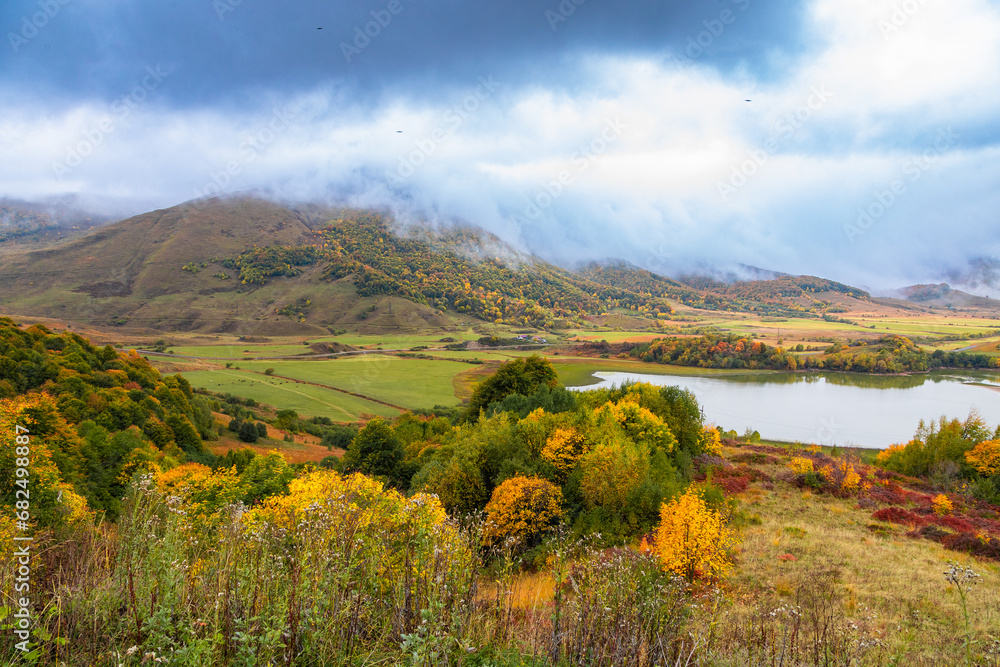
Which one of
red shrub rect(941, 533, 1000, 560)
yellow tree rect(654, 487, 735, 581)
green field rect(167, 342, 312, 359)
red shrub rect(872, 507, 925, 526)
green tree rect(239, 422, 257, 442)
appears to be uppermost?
green field rect(167, 342, 312, 359)

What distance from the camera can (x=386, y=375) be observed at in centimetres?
7744

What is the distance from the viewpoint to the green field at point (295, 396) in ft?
189

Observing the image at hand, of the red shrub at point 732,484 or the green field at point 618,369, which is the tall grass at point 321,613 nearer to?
the red shrub at point 732,484

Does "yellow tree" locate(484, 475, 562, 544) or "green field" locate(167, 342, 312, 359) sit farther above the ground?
"green field" locate(167, 342, 312, 359)

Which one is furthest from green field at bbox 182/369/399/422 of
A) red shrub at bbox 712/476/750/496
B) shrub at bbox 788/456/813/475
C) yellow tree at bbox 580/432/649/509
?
shrub at bbox 788/456/813/475

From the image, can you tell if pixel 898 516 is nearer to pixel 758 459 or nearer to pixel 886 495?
pixel 886 495

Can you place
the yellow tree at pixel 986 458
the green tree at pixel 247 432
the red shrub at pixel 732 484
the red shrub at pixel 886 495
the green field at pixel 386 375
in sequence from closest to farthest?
the red shrub at pixel 886 495 → the red shrub at pixel 732 484 → the yellow tree at pixel 986 458 → the green tree at pixel 247 432 → the green field at pixel 386 375

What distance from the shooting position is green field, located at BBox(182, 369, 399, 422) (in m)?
57.5

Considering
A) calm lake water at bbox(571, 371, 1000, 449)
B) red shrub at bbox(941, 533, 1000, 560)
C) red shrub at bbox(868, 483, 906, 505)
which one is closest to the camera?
red shrub at bbox(941, 533, 1000, 560)

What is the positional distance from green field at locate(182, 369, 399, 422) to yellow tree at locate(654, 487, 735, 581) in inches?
1831

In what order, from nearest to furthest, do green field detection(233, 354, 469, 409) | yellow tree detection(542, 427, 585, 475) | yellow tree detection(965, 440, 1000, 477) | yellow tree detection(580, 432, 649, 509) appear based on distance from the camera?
yellow tree detection(580, 432, 649, 509) < yellow tree detection(542, 427, 585, 475) < yellow tree detection(965, 440, 1000, 477) < green field detection(233, 354, 469, 409)

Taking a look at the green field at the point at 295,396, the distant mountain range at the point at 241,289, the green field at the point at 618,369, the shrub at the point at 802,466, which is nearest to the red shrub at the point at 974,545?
the shrub at the point at 802,466

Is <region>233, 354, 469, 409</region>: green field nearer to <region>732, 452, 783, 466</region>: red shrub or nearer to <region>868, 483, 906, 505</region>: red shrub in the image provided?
<region>732, 452, 783, 466</region>: red shrub

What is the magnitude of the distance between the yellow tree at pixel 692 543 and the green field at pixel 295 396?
4651 centimetres
